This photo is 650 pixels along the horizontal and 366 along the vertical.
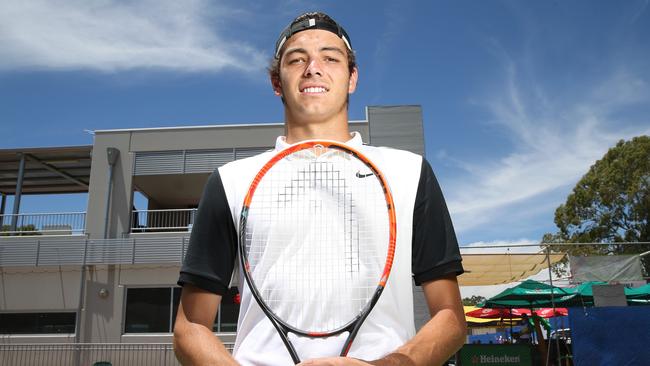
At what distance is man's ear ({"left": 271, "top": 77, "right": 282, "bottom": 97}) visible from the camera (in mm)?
2143

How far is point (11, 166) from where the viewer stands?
76.0 feet

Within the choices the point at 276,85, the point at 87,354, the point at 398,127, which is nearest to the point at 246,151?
the point at 398,127

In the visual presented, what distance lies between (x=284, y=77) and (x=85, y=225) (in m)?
19.6

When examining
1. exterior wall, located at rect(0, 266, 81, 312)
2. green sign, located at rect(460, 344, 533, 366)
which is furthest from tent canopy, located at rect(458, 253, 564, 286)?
exterior wall, located at rect(0, 266, 81, 312)

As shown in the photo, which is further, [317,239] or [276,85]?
[276,85]

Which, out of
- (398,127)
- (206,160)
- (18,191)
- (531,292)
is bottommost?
(531,292)

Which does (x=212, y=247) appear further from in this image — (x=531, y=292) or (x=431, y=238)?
(x=531, y=292)

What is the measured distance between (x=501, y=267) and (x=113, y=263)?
1290cm

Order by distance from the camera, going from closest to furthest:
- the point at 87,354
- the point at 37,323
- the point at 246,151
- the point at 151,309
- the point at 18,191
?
the point at 87,354 → the point at 151,309 → the point at 37,323 → the point at 246,151 → the point at 18,191

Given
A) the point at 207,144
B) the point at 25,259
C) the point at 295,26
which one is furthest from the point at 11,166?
the point at 295,26

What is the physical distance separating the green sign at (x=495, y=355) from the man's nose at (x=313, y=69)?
11.2 metres

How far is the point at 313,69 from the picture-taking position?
199cm

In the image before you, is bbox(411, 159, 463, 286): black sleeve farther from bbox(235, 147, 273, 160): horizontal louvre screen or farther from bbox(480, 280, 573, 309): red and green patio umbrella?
bbox(235, 147, 273, 160): horizontal louvre screen

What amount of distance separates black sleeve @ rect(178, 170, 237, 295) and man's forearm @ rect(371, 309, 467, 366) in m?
0.63
